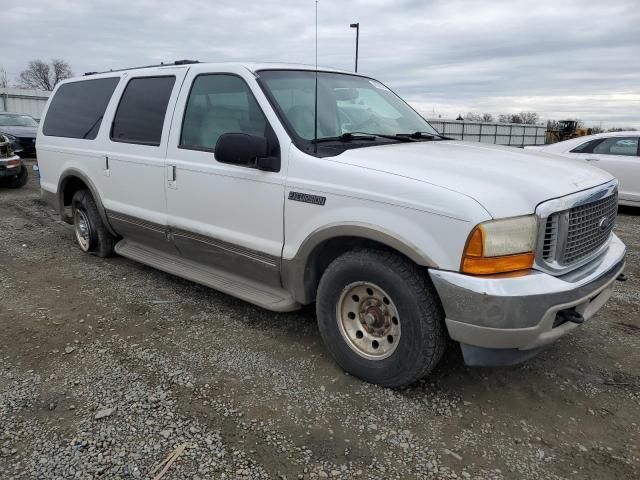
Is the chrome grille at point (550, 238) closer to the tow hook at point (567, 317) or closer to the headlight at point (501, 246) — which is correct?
the headlight at point (501, 246)

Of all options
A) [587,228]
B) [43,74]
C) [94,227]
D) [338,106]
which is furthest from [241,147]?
[43,74]

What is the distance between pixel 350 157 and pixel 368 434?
1.59 m

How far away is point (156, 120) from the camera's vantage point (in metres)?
4.35

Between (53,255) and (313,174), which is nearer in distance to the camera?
(313,174)

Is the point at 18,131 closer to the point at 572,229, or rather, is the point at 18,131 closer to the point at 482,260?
the point at 482,260

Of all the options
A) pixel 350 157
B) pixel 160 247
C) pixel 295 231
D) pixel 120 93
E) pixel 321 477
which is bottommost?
pixel 321 477

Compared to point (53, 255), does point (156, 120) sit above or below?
above

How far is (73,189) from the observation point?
19.2ft

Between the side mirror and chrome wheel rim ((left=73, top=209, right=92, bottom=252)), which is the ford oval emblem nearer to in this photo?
the side mirror

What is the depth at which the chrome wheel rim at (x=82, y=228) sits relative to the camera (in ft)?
18.5

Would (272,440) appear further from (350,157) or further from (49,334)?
(49,334)

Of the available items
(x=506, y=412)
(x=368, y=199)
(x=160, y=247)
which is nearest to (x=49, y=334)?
(x=160, y=247)

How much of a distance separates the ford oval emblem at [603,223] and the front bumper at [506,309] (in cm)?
53

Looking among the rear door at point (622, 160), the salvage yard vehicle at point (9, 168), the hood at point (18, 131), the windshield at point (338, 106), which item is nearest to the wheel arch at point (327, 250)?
the windshield at point (338, 106)
